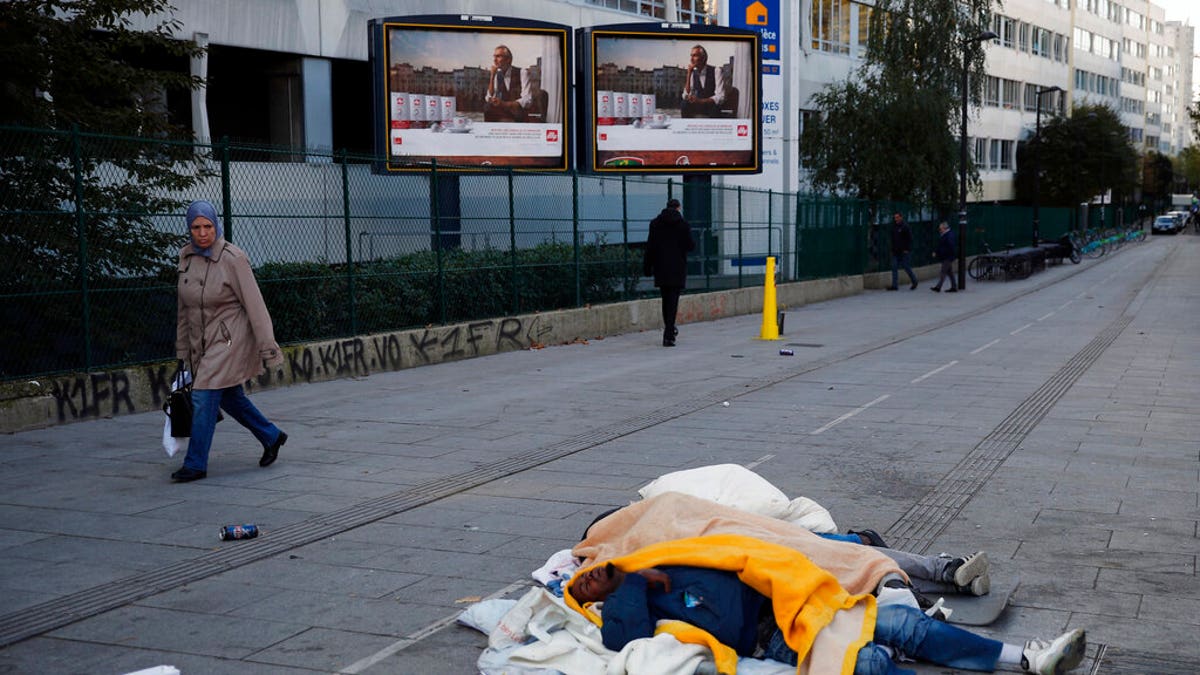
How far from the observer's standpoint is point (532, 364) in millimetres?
14930

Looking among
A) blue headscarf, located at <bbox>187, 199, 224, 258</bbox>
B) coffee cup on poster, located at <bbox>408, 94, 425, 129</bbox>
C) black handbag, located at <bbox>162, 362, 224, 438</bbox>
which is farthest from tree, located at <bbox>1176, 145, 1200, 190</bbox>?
black handbag, located at <bbox>162, 362, 224, 438</bbox>

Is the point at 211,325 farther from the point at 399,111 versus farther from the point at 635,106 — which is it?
the point at 635,106

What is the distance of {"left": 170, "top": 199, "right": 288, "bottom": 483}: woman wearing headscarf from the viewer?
25.6ft

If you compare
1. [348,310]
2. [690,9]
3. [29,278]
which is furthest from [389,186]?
[690,9]

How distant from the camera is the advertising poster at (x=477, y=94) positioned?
2041 cm

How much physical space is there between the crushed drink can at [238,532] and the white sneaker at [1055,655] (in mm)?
3926

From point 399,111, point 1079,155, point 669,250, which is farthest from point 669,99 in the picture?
point 1079,155

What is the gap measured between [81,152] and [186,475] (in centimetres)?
394

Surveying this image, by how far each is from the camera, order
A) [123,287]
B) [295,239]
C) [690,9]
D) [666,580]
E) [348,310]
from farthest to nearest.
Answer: [690,9] → [348,310] → [295,239] → [123,287] → [666,580]

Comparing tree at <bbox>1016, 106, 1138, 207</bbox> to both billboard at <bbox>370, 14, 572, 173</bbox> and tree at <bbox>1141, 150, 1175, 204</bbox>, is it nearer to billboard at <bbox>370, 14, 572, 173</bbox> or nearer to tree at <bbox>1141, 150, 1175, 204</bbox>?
tree at <bbox>1141, 150, 1175, 204</bbox>

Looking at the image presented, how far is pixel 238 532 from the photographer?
635 cm

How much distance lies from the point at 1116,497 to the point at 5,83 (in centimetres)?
1003

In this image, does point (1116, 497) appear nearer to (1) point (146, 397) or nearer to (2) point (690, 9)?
(1) point (146, 397)

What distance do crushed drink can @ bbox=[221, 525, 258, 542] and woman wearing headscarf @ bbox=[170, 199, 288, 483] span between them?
63.1 inches
